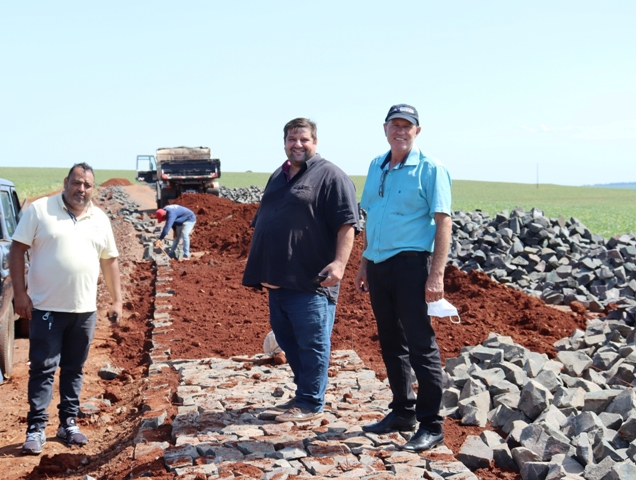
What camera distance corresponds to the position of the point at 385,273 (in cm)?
476

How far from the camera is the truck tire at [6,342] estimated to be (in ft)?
24.6

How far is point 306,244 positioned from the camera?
5215 mm

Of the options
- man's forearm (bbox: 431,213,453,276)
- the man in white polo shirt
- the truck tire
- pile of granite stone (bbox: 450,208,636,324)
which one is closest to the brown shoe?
man's forearm (bbox: 431,213,453,276)

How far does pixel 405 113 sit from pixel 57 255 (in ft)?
8.90

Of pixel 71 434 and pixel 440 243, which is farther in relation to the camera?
pixel 71 434

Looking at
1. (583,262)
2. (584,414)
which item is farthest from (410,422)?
(583,262)

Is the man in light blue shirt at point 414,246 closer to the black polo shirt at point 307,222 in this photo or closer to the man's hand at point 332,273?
the man's hand at point 332,273

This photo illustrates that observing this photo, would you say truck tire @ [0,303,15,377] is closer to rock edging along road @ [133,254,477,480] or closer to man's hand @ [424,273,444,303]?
rock edging along road @ [133,254,477,480]

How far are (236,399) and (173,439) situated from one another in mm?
926

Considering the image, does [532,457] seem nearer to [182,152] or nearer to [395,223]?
[395,223]

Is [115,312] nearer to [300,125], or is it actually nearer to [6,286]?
[300,125]

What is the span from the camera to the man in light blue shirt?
4.56 m

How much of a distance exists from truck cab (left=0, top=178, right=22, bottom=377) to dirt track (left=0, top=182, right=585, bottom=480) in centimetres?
32

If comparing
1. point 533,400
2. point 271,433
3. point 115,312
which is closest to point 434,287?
point 271,433
